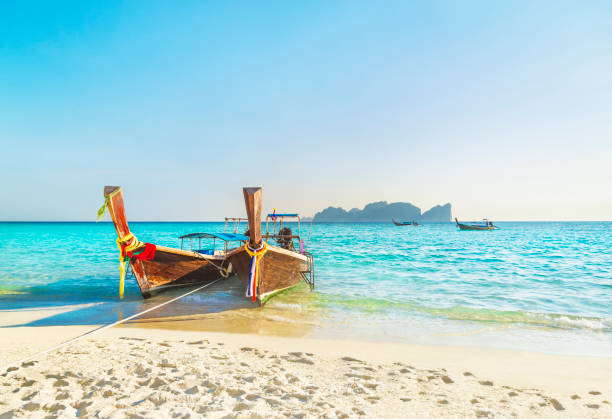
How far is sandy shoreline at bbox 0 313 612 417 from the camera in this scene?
11.2 feet

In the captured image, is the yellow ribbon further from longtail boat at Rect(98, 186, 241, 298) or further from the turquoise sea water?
the turquoise sea water

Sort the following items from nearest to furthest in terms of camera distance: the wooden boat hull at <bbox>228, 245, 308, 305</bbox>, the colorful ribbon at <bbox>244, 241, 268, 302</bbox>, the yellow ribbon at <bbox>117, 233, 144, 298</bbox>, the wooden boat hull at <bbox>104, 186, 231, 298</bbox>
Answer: the colorful ribbon at <bbox>244, 241, 268, 302</bbox>, the wooden boat hull at <bbox>104, 186, 231, 298</bbox>, the yellow ribbon at <bbox>117, 233, 144, 298</bbox>, the wooden boat hull at <bbox>228, 245, 308, 305</bbox>

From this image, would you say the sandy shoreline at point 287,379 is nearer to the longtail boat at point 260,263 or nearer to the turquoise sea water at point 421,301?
the turquoise sea water at point 421,301

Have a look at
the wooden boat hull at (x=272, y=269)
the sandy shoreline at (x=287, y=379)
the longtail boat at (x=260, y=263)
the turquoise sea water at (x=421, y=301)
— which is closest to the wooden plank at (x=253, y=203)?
the longtail boat at (x=260, y=263)

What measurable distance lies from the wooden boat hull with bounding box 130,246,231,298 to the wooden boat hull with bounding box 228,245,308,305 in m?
1.56

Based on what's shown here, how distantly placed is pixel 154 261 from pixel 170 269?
2.47 ft

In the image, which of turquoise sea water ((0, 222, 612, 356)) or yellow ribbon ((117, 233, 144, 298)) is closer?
turquoise sea water ((0, 222, 612, 356))

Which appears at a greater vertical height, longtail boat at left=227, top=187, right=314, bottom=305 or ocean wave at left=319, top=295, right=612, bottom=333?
longtail boat at left=227, top=187, right=314, bottom=305

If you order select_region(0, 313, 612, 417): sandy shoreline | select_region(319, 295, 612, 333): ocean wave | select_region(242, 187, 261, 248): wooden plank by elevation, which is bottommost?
select_region(319, 295, 612, 333): ocean wave

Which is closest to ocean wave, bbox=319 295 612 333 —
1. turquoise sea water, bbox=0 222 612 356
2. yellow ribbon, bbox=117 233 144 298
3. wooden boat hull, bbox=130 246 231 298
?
turquoise sea water, bbox=0 222 612 356

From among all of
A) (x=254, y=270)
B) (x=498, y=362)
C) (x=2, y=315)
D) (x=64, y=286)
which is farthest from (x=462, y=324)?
(x=64, y=286)

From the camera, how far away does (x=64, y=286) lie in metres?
12.4

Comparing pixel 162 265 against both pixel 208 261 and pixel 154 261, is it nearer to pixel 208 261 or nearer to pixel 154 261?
pixel 154 261

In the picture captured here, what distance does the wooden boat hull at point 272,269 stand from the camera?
8.95 meters
